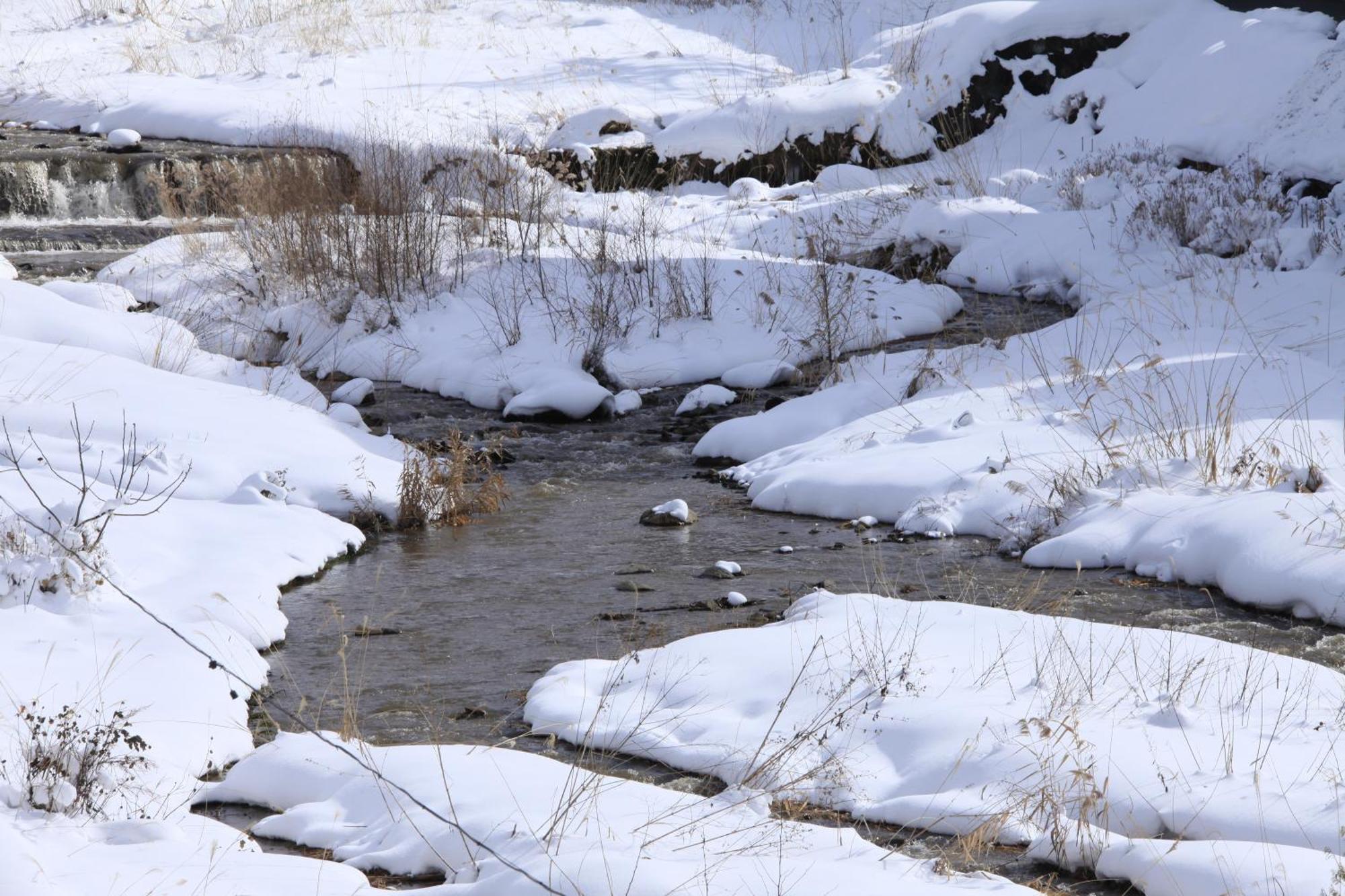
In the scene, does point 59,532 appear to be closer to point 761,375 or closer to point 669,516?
point 669,516

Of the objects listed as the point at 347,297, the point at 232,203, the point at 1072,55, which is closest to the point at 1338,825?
the point at 347,297

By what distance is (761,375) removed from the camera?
986 cm

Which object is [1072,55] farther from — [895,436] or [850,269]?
[895,436]

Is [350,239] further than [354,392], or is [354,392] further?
[350,239]

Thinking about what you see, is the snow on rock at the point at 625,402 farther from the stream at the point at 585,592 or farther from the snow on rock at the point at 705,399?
the snow on rock at the point at 705,399

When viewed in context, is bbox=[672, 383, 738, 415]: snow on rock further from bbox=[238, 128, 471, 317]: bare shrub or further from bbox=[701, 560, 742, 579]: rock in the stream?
Answer: bbox=[701, 560, 742, 579]: rock in the stream

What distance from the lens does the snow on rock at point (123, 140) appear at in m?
15.0

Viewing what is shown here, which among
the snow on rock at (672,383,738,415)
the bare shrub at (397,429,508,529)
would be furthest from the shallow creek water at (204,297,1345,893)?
the snow on rock at (672,383,738,415)

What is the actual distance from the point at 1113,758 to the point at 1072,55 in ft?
44.4

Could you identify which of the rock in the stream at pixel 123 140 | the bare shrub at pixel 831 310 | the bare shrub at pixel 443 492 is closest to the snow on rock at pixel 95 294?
the bare shrub at pixel 443 492

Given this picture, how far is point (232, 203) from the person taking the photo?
1252 centimetres

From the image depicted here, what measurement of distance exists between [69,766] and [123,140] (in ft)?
44.0

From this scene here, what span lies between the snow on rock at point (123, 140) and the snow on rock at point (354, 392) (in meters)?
7.49

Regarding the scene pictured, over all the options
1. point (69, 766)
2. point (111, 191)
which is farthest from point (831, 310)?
point (111, 191)
